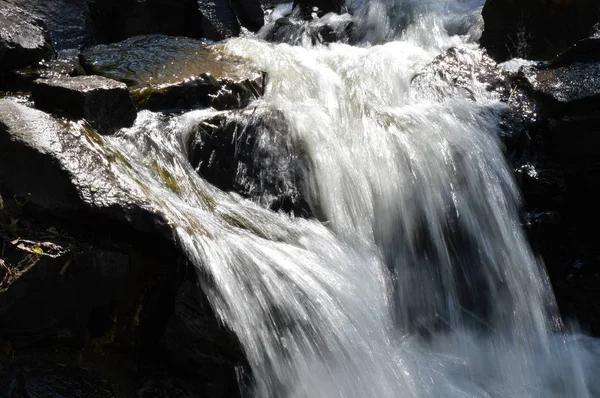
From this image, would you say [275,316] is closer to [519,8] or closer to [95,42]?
[519,8]

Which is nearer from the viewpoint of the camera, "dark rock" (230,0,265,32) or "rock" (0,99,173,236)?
"rock" (0,99,173,236)

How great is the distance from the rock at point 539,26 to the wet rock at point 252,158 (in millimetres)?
2988

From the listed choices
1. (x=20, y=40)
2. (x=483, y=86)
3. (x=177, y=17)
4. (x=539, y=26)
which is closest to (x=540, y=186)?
(x=483, y=86)

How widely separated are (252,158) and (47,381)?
220 cm

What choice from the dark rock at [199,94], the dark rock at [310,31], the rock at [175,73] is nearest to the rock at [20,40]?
the rock at [175,73]

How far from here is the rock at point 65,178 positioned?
312 centimetres

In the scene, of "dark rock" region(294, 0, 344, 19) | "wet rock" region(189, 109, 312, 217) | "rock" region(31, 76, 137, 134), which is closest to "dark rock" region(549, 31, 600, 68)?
"wet rock" region(189, 109, 312, 217)

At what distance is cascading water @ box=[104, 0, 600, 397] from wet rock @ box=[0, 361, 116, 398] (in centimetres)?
67

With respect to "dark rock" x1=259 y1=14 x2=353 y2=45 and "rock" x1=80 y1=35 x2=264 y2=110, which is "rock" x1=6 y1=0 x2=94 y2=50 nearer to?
"rock" x1=80 y1=35 x2=264 y2=110

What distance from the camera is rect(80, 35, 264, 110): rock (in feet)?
16.4

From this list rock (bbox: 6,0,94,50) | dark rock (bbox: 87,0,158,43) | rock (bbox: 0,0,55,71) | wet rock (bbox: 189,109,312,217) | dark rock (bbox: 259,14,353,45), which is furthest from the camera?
dark rock (bbox: 87,0,158,43)

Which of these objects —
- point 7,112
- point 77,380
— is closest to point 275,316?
point 77,380

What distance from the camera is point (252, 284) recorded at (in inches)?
125

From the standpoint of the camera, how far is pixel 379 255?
4180 mm
